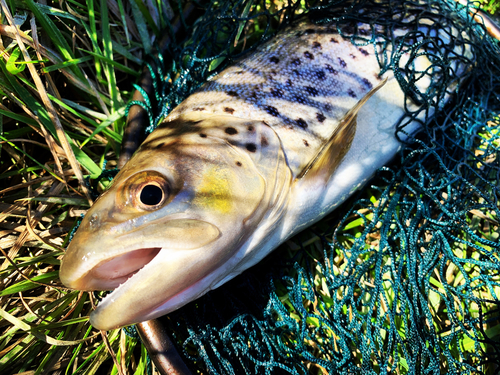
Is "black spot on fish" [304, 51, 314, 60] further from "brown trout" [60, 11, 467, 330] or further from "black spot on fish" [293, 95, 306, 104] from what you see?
"black spot on fish" [293, 95, 306, 104]

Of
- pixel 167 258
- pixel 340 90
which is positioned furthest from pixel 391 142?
pixel 167 258

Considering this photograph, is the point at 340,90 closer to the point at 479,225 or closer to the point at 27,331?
the point at 479,225

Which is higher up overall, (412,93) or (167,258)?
(412,93)

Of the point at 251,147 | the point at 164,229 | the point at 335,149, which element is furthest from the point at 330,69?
the point at 164,229

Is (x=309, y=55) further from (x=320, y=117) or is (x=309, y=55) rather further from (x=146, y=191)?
(x=146, y=191)

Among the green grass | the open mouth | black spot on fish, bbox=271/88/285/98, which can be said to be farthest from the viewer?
the green grass

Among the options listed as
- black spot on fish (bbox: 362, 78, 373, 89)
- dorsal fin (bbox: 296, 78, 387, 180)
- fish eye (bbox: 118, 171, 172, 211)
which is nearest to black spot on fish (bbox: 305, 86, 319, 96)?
dorsal fin (bbox: 296, 78, 387, 180)

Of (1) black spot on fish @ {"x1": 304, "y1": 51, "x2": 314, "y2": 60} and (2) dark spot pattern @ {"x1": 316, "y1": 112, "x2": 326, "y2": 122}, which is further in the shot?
(1) black spot on fish @ {"x1": 304, "y1": 51, "x2": 314, "y2": 60}
